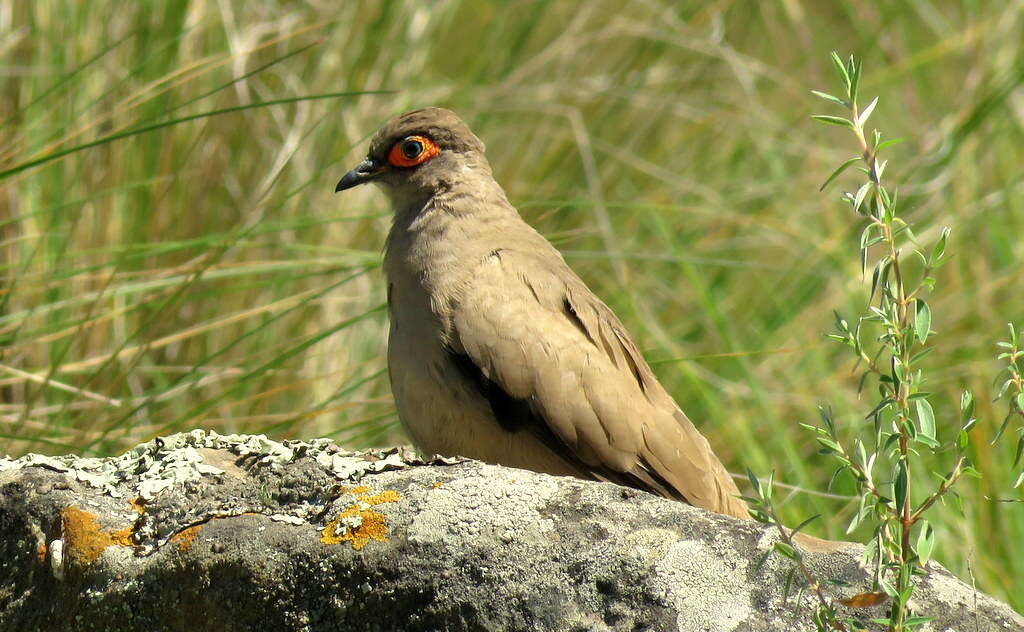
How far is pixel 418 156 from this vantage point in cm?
491

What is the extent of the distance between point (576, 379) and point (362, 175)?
153cm

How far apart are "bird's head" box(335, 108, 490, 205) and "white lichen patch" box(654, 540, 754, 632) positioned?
262 cm

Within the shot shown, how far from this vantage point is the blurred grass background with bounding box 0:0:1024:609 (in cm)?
469

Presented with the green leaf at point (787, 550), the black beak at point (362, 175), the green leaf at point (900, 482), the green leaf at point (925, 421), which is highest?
the black beak at point (362, 175)

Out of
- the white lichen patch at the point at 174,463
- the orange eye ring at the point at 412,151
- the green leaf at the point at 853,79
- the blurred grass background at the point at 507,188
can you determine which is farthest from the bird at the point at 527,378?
the green leaf at the point at 853,79

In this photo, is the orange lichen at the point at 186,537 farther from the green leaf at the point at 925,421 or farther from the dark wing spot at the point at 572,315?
the dark wing spot at the point at 572,315

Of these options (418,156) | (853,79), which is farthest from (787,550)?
A: (418,156)

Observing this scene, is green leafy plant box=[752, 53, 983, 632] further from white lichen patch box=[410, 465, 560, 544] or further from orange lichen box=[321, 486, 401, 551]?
orange lichen box=[321, 486, 401, 551]

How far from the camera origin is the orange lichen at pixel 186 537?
2.60 metres

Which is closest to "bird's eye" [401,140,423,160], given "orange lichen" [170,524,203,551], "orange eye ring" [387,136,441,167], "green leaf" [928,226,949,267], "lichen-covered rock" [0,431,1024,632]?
"orange eye ring" [387,136,441,167]

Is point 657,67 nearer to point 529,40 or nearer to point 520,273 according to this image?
point 529,40

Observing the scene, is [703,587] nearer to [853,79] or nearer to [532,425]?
[853,79]

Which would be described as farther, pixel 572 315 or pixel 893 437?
pixel 572 315

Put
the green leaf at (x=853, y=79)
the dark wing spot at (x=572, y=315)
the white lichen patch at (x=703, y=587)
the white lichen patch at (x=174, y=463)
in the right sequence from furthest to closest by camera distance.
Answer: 1. the dark wing spot at (x=572, y=315)
2. the white lichen patch at (x=174, y=463)
3. the green leaf at (x=853, y=79)
4. the white lichen patch at (x=703, y=587)
